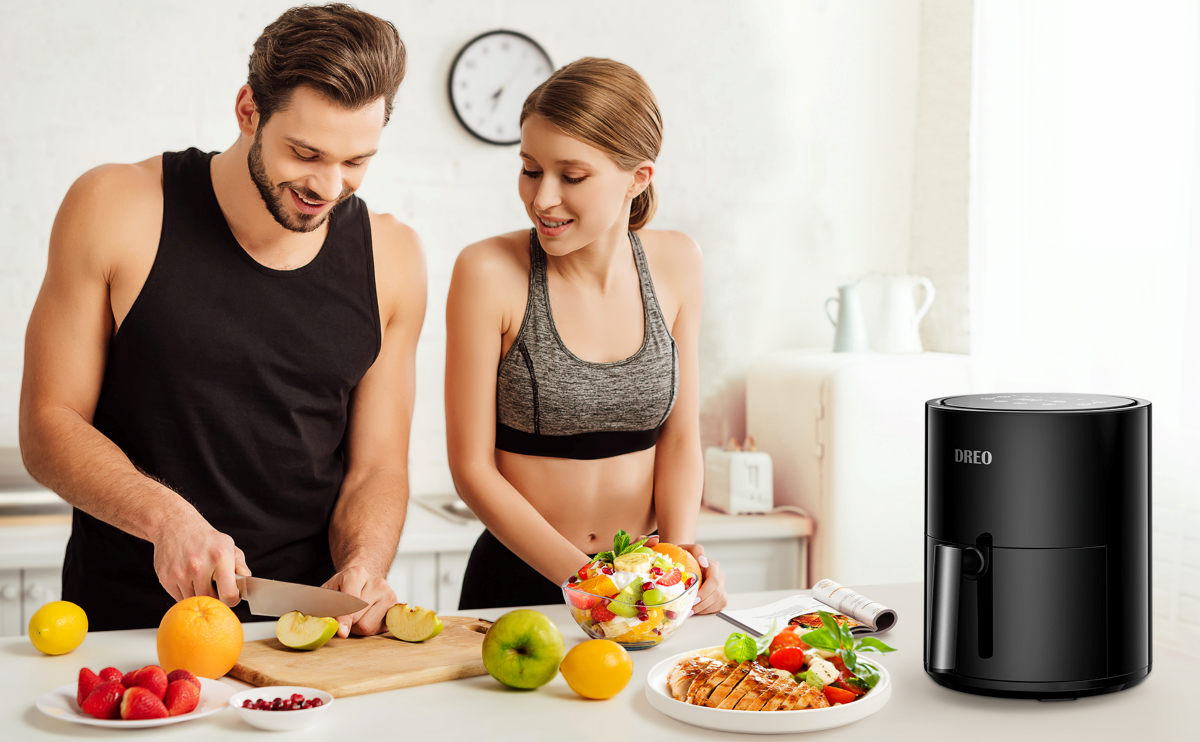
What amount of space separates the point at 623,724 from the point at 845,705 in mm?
211

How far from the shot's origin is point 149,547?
1.53 meters

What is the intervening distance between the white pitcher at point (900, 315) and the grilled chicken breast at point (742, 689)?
7.06 ft

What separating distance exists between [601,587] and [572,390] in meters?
0.51

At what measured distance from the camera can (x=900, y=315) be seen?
304 cm

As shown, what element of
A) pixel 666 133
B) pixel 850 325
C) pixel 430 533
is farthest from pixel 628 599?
pixel 666 133

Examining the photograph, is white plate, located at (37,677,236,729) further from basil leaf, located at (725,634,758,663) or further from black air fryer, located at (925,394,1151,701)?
black air fryer, located at (925,394,1151,701)

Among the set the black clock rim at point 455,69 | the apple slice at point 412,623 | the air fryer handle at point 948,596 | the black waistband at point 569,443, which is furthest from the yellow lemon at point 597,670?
the black clock rim at point 455,69

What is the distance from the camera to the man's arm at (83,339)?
4.42ft

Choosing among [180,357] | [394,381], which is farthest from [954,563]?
[180,357]

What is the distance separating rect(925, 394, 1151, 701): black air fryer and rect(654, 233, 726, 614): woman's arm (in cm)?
68

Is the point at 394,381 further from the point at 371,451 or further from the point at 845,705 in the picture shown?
the point at 845,705

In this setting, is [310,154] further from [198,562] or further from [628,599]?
[628,599]

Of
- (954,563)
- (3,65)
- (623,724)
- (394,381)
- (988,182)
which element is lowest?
(623,724)

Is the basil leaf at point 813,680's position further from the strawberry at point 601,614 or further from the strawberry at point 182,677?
the strawberry at point 182,677
